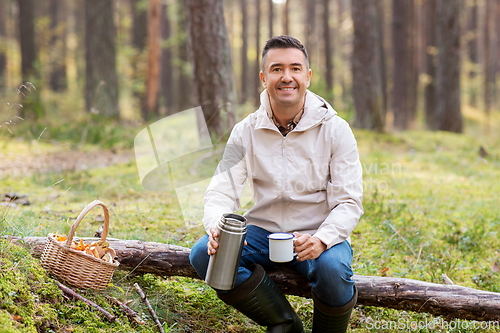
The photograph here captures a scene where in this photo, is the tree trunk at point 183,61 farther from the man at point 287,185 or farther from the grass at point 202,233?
the man at point 287,185

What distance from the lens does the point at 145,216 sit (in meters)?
4.18

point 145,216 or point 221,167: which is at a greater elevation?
point 221,167

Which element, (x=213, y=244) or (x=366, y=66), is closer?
(x=213, y=244)

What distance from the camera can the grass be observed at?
2.39m

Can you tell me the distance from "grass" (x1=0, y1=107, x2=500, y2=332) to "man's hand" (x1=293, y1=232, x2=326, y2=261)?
→ 867 mm

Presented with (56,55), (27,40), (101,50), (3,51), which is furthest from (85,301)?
(3,51)

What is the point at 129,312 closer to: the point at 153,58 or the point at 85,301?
the point at 85,301

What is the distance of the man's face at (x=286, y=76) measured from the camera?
108 inches

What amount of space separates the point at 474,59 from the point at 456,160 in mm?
24753

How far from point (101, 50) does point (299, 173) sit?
9.46 meters

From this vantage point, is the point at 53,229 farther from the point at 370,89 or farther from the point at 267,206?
the point at 370,89

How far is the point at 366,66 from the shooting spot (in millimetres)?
9664

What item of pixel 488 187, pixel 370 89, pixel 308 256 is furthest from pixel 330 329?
pixel 370 89

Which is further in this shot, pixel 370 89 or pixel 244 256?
pixel 370 89
